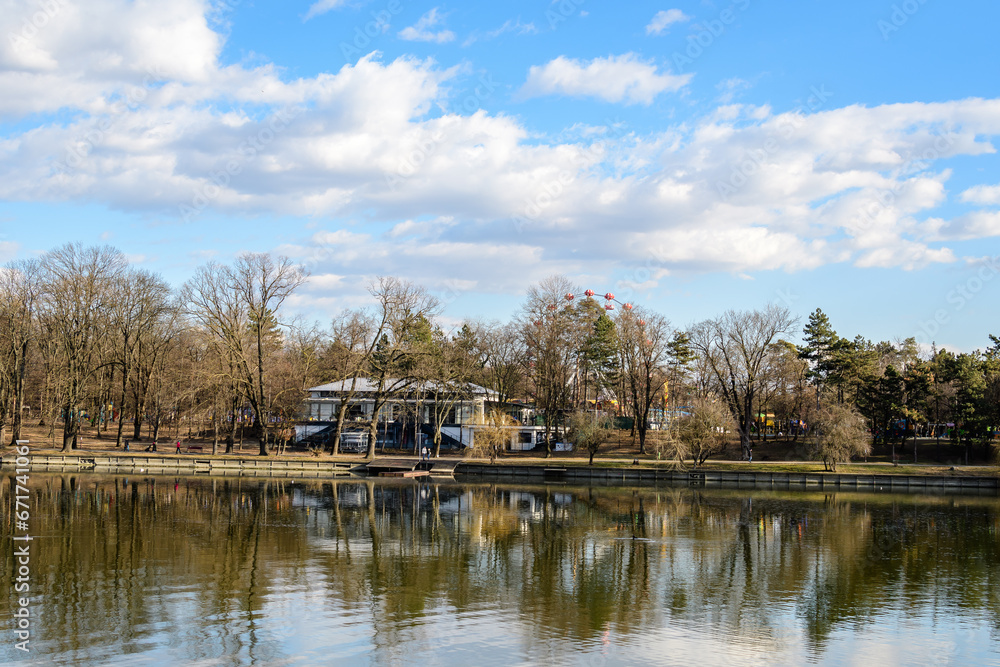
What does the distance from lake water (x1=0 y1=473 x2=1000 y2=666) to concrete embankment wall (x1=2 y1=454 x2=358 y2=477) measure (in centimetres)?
1513

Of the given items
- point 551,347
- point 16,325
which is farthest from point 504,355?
point 16,325

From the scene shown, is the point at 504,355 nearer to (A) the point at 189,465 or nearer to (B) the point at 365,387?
(B) the point at 365,387

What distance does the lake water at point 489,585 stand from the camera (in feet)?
54.1

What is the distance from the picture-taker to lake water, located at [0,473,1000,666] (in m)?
16.5

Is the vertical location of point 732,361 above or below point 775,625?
above

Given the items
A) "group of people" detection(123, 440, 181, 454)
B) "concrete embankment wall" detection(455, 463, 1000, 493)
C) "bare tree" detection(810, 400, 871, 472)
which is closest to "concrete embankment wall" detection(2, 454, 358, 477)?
"group of people" detection(123, 440, 181, 454)

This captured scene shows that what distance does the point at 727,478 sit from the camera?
5716cm

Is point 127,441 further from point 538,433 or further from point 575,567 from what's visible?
point 575,567

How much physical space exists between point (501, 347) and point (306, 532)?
44362 mm

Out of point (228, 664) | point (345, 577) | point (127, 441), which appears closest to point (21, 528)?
point (345, 577)

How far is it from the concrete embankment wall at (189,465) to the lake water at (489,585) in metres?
15.1

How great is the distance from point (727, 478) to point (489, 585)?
39.1 m

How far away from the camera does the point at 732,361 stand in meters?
69.6

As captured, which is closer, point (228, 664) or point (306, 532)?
point (228, 664)
